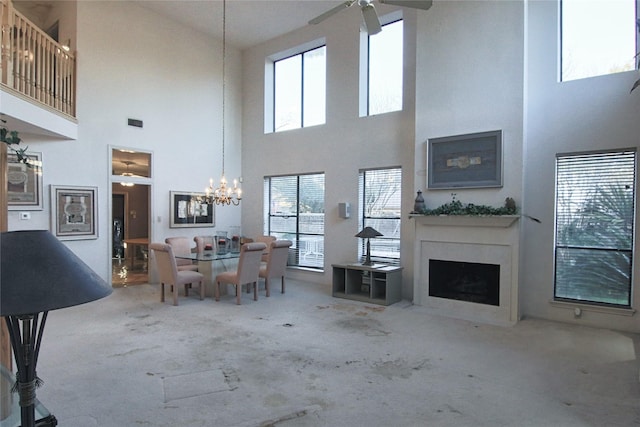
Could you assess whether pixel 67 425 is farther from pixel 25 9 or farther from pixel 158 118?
pixel 25 9

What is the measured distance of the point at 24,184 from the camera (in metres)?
5.98

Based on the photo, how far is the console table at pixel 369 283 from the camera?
601cm

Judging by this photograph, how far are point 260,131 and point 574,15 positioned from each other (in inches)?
234

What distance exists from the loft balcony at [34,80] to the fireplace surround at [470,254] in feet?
17.9

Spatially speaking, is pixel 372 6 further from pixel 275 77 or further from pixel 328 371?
pixel 275 77

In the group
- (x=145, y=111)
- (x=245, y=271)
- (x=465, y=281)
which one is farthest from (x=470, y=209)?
(x=145, y=111)

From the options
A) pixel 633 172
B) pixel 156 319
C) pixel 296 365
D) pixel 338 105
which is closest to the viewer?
pixel 296 365

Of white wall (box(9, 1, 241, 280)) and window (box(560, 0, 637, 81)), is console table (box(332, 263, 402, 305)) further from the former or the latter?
window (box(560, 0, 637, 81))

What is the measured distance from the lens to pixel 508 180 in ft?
16.9

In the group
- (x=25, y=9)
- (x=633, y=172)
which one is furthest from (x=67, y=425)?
(x=25, y=9)

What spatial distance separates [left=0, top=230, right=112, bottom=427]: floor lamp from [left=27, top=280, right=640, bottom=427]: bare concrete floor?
158 centimetres

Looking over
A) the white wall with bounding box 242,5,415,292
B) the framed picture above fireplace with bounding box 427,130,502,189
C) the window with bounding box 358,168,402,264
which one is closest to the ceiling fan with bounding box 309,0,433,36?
the framed picture above fireplace with bounding box 427,130,502,189

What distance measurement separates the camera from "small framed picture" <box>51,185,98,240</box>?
6301mm

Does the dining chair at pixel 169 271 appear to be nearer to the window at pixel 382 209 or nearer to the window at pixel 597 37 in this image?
the window at pixel 382 209
